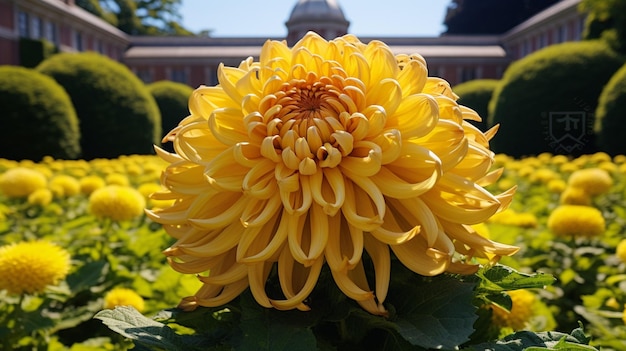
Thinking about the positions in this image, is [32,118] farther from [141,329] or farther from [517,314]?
[141,329]

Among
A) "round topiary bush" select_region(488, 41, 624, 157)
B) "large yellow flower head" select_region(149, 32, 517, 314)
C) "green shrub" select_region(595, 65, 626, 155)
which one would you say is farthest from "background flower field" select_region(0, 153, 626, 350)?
"round topiary bush" select_region(488, 41, 624, 157)

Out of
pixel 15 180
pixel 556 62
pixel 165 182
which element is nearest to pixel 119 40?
pixel 556 62

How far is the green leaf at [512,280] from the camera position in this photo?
2.33 ft

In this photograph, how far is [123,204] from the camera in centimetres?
205

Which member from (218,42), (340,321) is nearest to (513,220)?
(340,321)

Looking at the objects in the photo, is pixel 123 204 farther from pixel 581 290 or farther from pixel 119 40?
pixel 119 40

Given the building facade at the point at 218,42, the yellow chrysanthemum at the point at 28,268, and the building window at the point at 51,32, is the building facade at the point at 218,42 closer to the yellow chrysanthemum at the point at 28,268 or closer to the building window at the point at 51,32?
the building window at the point at 51,32

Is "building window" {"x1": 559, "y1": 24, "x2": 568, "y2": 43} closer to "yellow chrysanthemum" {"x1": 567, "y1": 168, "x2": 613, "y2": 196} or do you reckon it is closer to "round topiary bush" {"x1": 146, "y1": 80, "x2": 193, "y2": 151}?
"round topiary bush" {"x1": 146, "y1": 80, "x2": 193, "y2": 151}

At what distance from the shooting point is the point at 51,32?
27031mm

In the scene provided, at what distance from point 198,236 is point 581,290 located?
2098 mm

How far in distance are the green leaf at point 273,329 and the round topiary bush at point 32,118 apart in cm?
1047

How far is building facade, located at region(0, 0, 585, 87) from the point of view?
2541 centimetres

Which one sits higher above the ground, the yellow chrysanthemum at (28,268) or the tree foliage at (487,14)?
the tree foliage at (487,14)

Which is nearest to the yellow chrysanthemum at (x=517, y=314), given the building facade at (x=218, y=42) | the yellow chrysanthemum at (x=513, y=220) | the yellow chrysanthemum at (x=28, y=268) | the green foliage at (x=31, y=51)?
the yellow chrysanthemum at (x=513, y=220)
